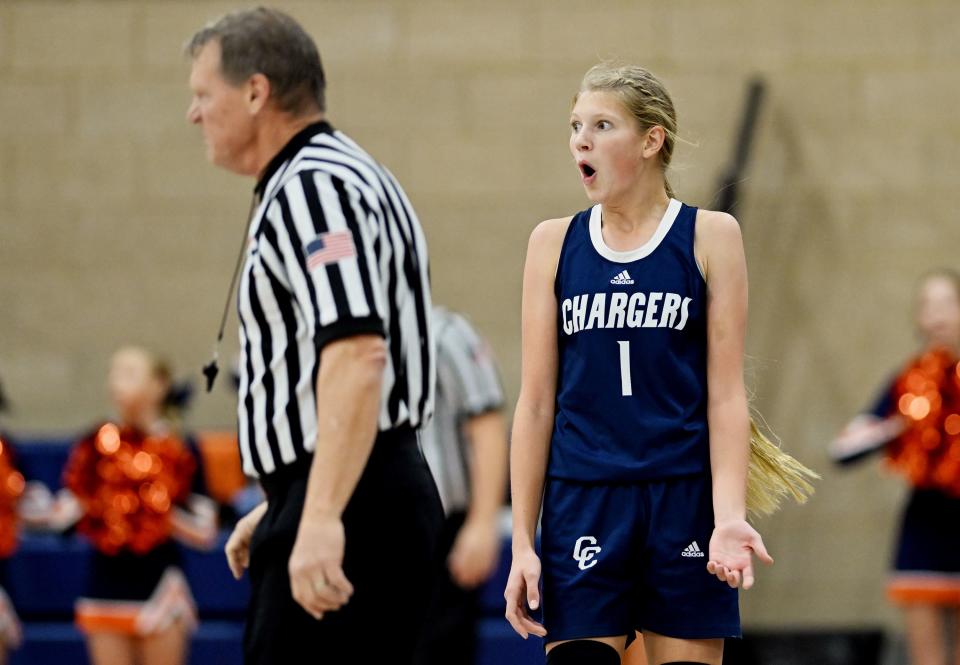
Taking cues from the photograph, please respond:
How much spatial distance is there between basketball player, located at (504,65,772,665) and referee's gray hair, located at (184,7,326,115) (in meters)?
0.54

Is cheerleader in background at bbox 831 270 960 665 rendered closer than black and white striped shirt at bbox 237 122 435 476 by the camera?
No

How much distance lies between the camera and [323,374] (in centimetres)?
254

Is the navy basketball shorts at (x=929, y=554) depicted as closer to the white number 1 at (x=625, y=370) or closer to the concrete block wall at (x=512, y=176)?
the concrete block wall at (x=512, y=176)

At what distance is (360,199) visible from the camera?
8.77 feet

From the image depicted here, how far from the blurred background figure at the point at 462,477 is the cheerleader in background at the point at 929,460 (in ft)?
6.68

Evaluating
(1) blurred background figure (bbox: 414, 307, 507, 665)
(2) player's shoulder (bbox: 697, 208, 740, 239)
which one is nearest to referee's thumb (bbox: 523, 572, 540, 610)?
(2) player's shoulder (bbox: 697, 208, 740, 239)

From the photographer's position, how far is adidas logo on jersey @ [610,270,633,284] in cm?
272

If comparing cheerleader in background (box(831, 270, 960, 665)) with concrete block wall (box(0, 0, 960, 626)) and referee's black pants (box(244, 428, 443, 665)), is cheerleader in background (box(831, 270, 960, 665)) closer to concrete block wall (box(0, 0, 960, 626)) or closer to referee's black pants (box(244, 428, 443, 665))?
concrete block wall (box(0, 0, 960, 626))

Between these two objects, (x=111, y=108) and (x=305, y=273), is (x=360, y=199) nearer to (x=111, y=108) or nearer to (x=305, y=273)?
(x=305, y=273)

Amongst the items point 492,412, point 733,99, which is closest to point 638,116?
point 492,412

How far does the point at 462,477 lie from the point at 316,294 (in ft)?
8.23

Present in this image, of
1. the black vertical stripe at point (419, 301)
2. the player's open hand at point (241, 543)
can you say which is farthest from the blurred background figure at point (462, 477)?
the black vertical stripe at point (419, 301)

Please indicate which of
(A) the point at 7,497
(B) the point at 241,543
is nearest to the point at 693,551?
(B) the point at 241,543

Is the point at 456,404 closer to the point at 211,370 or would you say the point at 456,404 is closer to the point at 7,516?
the point at 211,370
